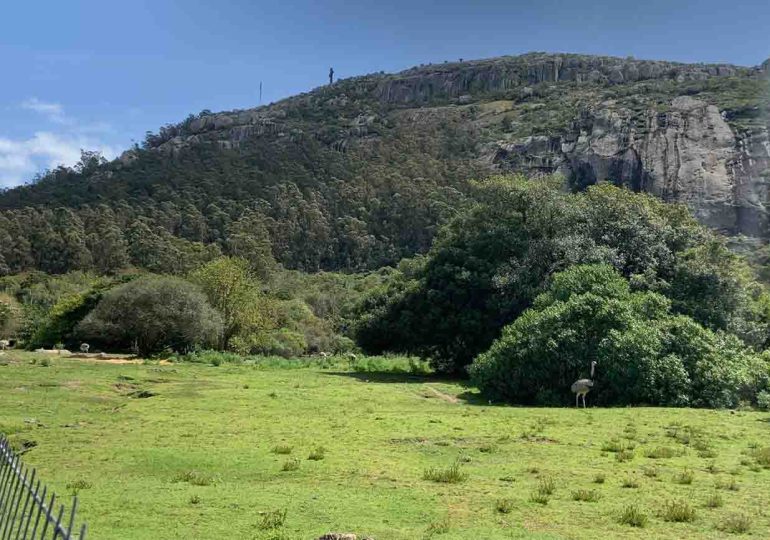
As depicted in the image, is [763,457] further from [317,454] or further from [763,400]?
[763,400]

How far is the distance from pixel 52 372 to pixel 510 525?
2705cm

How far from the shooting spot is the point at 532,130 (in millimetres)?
155750

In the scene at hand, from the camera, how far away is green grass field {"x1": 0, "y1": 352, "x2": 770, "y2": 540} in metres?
9.66

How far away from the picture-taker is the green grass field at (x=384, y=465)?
31.7 feet

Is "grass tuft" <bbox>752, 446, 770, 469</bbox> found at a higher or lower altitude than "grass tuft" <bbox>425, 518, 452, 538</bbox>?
lower

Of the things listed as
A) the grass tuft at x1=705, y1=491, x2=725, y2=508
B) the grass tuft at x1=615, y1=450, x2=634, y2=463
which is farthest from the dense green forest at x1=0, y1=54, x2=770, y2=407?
the grass tuft at x1=705, y1=491, x2=725, y2=508

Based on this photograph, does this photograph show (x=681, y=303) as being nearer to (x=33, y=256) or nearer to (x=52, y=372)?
(x=52, y=372)

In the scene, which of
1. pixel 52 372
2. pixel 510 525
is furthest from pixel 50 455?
pixel 52 372

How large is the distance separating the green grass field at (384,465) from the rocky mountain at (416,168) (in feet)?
290

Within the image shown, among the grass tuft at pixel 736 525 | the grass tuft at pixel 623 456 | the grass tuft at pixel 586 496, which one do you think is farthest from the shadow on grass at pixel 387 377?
the grass tuft at pixel 736 525

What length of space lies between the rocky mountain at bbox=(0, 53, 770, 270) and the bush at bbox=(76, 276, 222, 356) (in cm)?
5845

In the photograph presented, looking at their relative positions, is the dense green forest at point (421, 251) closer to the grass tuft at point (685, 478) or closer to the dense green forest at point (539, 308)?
the dense green forest at point (539, 308)

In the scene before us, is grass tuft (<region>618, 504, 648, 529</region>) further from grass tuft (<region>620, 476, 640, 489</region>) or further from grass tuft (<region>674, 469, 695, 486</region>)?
grass tuft (<region>674, 469, 695, 486</region>)

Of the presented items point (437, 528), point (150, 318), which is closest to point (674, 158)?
point (150, 318)
